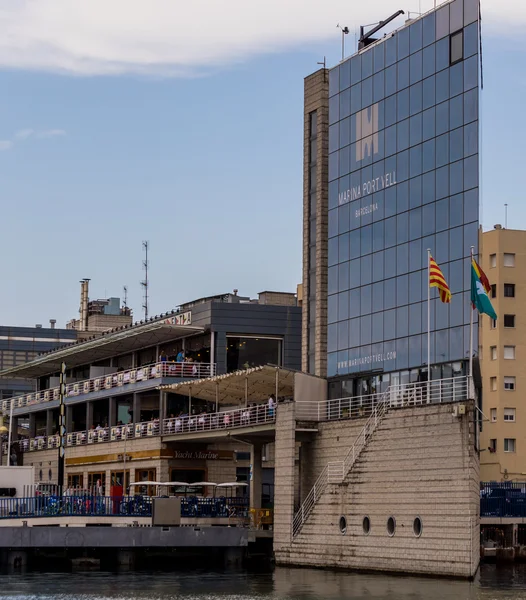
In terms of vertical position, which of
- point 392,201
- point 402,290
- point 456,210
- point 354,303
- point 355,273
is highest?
point 392,201

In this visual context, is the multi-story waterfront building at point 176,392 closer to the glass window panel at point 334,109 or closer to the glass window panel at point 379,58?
the glass window panel at point 334,109

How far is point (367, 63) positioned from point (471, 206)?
1342 cm

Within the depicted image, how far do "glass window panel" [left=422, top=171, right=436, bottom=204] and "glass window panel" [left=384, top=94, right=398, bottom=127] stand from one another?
4.53m

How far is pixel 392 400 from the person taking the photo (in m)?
62.5

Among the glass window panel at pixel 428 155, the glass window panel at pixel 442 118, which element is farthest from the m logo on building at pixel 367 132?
the glass window panel at pixel 442 118

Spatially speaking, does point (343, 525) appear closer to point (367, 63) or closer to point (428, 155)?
point (428, 155)

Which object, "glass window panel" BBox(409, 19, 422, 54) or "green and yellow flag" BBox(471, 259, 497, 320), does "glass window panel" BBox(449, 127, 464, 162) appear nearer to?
"glass window panel" BBox(409, 19, 422, 54)

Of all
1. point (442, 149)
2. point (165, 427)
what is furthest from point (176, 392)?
point (442, 149)

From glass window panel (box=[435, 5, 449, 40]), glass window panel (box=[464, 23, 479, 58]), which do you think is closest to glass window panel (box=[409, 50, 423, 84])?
glass window panel (box=[435, 5, 449, 40])

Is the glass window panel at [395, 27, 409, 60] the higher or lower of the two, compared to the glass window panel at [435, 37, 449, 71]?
higher

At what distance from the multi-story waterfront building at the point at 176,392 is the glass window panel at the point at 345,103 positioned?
1603 centimetres

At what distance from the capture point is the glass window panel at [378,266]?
66875mm

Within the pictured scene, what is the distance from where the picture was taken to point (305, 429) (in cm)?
6288

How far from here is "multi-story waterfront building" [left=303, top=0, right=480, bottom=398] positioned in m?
61.2
